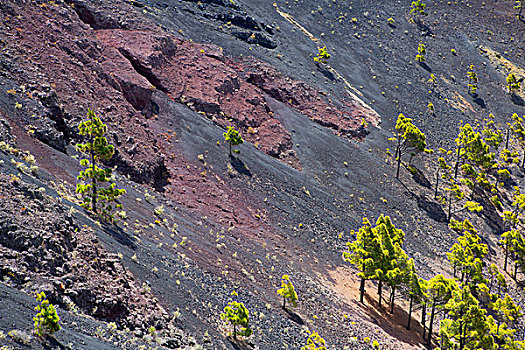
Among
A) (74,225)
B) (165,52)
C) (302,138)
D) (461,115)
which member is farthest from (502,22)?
(74,225)

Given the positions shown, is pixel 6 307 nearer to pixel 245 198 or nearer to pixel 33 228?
pixel 33 228

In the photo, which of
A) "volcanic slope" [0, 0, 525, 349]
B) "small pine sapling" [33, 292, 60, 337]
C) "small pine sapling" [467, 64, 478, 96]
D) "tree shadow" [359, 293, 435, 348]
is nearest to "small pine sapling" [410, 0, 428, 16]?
"small pine sapling" [467, 64, 478, 96]

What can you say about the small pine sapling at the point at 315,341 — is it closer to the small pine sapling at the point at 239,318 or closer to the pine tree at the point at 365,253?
the small pine sapling at the point at 239,318

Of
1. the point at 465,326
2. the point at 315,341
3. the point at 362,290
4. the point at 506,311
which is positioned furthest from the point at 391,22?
the point at 315,341

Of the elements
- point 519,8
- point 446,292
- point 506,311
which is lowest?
point 506,311

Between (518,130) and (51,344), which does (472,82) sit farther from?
(51,344)

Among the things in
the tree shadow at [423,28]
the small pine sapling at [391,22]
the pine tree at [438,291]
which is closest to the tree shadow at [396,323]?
the pine tree at [438,291]
